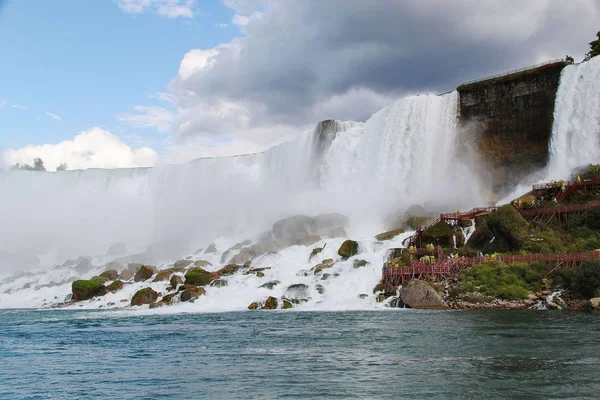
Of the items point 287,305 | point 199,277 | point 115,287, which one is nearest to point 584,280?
point 287,305

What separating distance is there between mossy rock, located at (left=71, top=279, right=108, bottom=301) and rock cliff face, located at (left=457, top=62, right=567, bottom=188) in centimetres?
3208

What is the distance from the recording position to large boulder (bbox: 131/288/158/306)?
37.7m

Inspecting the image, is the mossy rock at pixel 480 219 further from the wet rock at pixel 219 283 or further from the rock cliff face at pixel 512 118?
the wet rock at pixel 219 283

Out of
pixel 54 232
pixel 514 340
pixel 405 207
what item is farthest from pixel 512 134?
pixel 54 232

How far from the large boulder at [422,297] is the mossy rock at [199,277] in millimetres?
13832

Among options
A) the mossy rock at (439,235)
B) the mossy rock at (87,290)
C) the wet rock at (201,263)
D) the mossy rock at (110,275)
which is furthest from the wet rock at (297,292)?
the mossy rock at (110,275)

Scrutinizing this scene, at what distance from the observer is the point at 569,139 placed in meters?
42.9

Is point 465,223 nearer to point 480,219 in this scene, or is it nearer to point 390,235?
point 480,219

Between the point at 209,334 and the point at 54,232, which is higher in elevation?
the point at 54,232

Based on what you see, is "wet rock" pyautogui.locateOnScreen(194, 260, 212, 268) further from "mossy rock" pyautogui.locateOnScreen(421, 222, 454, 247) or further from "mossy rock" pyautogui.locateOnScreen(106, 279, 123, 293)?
"mossy rock" pyautogui.locateOnScreen(421, 222, 454, 247)

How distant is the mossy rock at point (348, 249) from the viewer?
38.9 metres

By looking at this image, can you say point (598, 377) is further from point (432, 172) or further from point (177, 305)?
point (432, 172)

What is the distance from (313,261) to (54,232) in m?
52.9

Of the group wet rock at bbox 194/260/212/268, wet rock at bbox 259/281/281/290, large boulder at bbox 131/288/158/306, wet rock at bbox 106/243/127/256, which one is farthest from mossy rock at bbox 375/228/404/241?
wet rock at bbox 106/243/127/256
